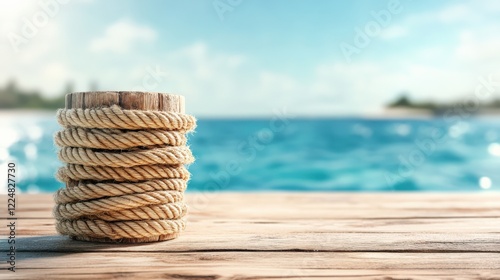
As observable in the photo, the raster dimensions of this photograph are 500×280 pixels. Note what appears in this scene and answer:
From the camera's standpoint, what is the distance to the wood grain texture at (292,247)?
113cm

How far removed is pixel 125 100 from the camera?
1.35m

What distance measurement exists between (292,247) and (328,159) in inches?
423

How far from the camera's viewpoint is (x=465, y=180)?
913 centimetres

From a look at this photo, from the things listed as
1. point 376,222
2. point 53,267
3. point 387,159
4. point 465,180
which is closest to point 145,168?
point 53,267

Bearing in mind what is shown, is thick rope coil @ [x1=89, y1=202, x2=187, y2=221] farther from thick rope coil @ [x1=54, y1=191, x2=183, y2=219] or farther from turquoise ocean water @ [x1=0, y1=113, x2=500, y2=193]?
turquoise ocean water @ [x1=0, y1=113, x2=500, y2=193]

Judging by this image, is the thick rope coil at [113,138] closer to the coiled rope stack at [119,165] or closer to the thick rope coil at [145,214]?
the coiled rope stack at [119,165]

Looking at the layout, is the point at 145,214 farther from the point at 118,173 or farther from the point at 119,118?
A: the point at 119,118

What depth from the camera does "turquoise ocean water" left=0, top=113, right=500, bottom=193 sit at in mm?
9211

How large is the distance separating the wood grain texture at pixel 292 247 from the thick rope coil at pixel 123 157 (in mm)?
221

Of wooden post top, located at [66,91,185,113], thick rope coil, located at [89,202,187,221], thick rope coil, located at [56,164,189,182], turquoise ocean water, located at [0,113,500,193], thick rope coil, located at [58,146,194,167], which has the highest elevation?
turquoise ocean water, located at [0,113,500,193]

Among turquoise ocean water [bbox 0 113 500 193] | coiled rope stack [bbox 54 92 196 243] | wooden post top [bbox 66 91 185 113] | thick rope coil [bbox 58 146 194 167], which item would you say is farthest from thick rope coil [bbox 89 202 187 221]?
turquoise ocean water [bbox 0 113 500 193]

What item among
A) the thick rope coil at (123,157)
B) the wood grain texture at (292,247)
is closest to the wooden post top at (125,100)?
the thick rope coil at (123,157)

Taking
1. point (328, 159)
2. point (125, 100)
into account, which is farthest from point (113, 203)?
point (328, 159)

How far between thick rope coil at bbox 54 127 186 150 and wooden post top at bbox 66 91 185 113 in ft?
0.22
